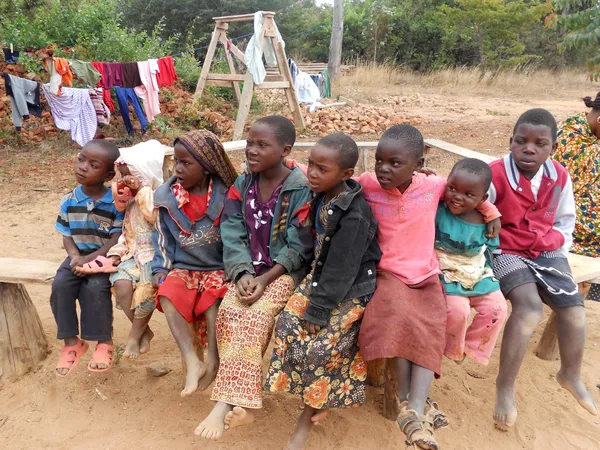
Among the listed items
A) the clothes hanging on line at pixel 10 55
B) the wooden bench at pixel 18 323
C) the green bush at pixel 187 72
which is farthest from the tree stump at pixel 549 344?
the green bush at pixel 187 72

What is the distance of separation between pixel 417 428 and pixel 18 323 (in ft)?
7.79

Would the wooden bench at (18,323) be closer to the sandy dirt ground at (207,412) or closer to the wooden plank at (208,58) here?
the sandy dirt ground at (207,412)

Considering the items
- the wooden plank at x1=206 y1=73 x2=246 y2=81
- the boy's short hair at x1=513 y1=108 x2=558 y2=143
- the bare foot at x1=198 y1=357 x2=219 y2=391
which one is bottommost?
the bare foot at x1=198 y1=357 x2=219 y2=391

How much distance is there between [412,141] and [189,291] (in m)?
1.33

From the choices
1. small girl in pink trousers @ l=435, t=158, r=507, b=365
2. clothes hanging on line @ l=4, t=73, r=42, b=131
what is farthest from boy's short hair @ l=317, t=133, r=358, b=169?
clothes hanging on line @ l=4, t=73, r=42, b=131

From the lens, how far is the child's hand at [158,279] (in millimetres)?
2547

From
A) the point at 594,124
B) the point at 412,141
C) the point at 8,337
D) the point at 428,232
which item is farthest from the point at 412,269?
the point at 8,337

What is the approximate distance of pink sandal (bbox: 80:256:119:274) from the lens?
2611 millimetres

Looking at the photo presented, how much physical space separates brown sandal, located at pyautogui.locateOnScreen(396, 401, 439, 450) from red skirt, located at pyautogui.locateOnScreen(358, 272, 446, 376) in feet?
0.71

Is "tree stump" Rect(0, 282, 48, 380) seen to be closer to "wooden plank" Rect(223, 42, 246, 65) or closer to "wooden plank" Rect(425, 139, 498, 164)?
"wooden plank" Rect(425, 139, 498, 164)

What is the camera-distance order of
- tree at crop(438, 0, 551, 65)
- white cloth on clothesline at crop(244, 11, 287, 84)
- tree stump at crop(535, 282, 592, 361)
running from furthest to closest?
tree at crop(438, 0, 551, 65), white cloth on clothesline at crop(244, 11, 287, 84), tree stump at crop(535, 282, 592, 361)

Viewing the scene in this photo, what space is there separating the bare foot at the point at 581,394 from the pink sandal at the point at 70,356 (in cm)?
256

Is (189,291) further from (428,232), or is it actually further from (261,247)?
(428,232)

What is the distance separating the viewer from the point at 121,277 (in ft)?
8.52
